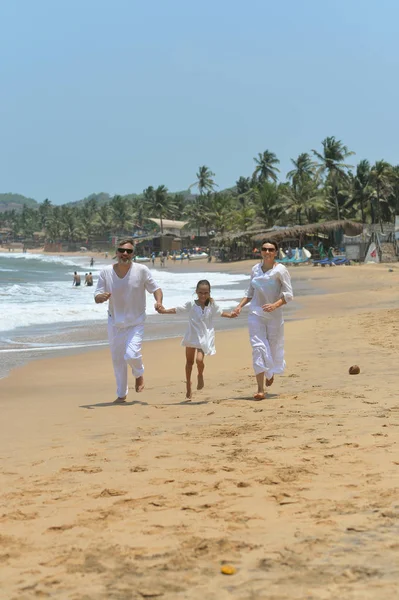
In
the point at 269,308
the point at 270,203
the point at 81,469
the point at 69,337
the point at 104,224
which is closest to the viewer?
the point at 81,469

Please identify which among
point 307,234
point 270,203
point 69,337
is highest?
point 270,203

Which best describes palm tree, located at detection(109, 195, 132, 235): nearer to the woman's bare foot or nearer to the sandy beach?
the woman's bare foot

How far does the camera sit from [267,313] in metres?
7.79

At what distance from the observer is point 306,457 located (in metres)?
4.70

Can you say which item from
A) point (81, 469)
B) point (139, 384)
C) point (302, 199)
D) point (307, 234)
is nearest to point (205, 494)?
point (81, 469)

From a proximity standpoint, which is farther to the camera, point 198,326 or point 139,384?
point 139,384

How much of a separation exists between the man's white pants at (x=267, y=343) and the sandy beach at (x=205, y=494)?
31 cm

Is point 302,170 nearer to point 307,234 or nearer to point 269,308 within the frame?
point 307,234

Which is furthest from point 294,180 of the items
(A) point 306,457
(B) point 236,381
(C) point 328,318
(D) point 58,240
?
(D) point 58,240

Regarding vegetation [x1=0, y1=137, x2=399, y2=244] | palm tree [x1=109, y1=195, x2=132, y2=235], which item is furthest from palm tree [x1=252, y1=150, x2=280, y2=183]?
palm tree [x1=109, y1=195, x2=132, y2=235]

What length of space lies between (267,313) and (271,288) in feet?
0.86

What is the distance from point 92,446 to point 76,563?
2.43m

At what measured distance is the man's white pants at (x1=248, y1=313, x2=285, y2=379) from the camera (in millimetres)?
7684

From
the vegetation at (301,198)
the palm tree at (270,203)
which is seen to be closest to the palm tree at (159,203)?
the vegetation at (301,198)
